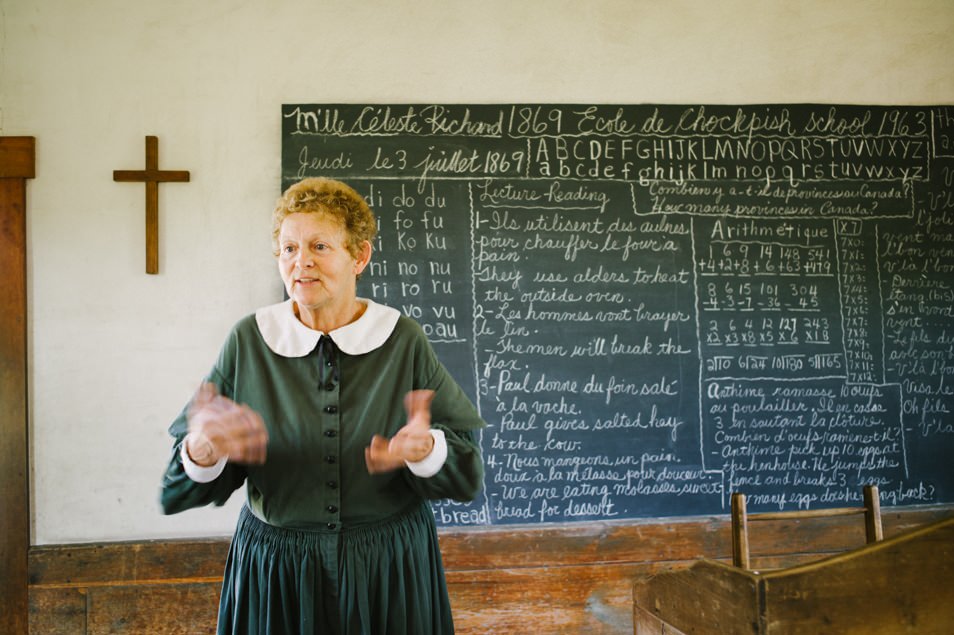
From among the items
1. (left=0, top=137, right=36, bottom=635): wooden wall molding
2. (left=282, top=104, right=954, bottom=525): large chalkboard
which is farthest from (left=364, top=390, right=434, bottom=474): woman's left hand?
(left=0, top=137, right=36, bottom=635): wooden wall molding

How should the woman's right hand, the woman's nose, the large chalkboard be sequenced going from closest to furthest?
the woman's right hand → the woman's nose → the large chalkboard

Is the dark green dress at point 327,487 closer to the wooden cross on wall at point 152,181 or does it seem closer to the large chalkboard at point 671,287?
the large chalkboard at point 671,287

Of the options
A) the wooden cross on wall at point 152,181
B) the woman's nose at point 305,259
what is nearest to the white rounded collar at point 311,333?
the woman's nose at point 305,259

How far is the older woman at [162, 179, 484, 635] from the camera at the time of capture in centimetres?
131

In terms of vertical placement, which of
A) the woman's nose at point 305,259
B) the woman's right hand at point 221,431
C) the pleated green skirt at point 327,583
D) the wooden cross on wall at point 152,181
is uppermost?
the wooden cross on wall at point 152,181

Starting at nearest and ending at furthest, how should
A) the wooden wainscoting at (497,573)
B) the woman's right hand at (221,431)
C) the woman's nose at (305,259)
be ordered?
the woman's right hand at (221,431) < the woman's nose at (305,259) < the wooden wainscoting at (497,573)

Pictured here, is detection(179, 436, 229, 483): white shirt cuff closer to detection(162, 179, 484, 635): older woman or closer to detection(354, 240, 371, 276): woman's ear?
detection(162, 179, 484, 635): older woman

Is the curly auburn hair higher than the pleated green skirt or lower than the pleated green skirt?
higher

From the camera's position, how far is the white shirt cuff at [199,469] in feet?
4.19

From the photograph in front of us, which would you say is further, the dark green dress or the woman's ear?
the woman's ear

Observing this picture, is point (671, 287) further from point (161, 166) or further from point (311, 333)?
point (161, 166)

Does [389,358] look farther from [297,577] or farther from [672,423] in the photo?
[672,423]

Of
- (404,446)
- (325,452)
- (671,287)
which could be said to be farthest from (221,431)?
(671,287)

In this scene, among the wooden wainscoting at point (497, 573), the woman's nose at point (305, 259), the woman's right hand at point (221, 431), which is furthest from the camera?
the wooden wainscoting at point (497, 573)
